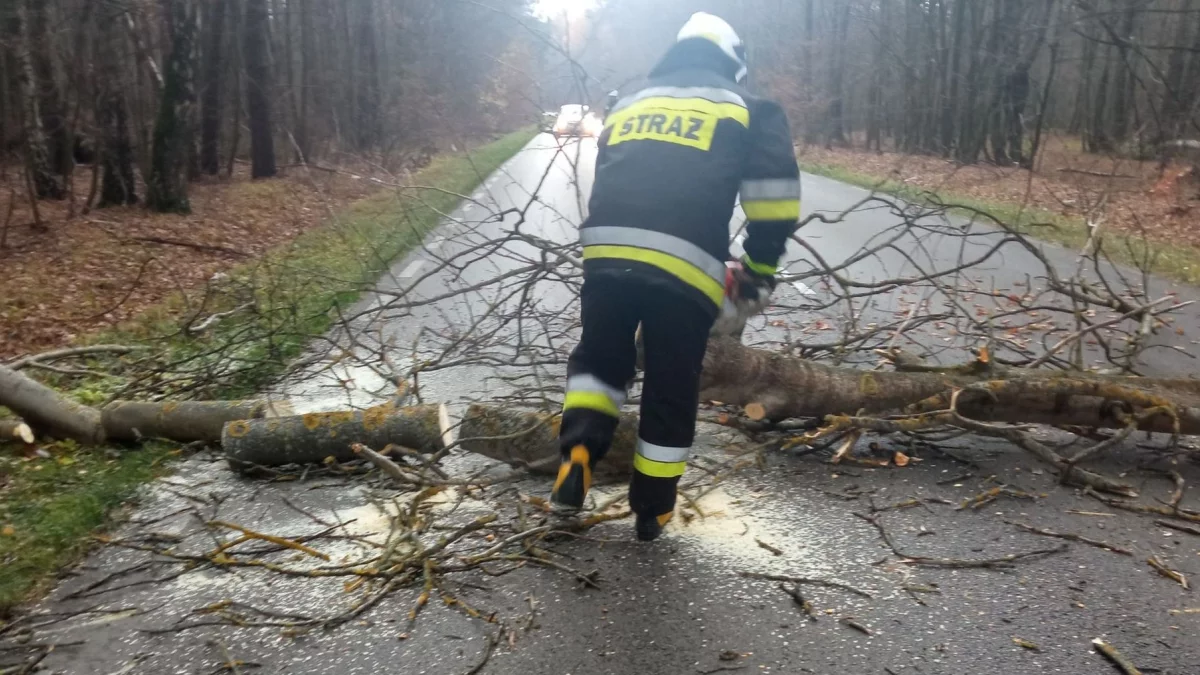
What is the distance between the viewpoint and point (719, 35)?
3951 millimetres

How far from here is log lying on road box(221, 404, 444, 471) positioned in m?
4.65

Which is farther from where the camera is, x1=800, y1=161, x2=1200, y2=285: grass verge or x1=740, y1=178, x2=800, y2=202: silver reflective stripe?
x1=800, y1=161, x2=1200, y2=285: grass verge

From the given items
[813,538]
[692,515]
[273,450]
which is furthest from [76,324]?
[813,538]

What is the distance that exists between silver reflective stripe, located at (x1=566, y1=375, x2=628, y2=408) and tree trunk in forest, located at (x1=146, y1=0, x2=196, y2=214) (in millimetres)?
13120

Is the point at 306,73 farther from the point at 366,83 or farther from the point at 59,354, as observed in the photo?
the point at 59,354

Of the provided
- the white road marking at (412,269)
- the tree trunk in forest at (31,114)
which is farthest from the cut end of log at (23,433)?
the tree trunk in forest at (31,114)

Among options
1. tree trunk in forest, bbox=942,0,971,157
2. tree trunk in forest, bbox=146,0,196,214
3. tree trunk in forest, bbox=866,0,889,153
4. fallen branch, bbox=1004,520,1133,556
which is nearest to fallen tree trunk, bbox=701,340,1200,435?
fallen branch, bbox=1004,520,1133,556

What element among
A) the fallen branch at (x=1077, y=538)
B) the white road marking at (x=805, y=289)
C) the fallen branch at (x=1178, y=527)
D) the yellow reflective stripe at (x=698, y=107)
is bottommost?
the white road marking at (x=805, y=289)

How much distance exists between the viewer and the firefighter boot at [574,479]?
3842 mm

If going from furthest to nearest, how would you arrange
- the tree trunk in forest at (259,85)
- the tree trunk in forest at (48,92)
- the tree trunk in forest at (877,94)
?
1. the tree trunk in forest at (877,94)
2. the tree trunk in forest at (259,85)
3. the tree trunk in forest at (48,92)

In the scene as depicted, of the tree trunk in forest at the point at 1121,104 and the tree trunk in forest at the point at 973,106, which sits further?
the tree trunk in forest at the point at 973,106

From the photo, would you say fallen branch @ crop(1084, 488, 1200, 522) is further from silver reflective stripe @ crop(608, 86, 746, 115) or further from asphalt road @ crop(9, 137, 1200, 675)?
silver reflective stripe @ crop(608, 86, 746, 115)

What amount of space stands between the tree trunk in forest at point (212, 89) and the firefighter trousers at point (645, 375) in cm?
1622

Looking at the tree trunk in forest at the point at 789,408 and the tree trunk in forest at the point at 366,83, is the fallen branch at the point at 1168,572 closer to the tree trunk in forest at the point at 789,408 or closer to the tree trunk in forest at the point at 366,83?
the tree trunk in forest at the point at 789,408
